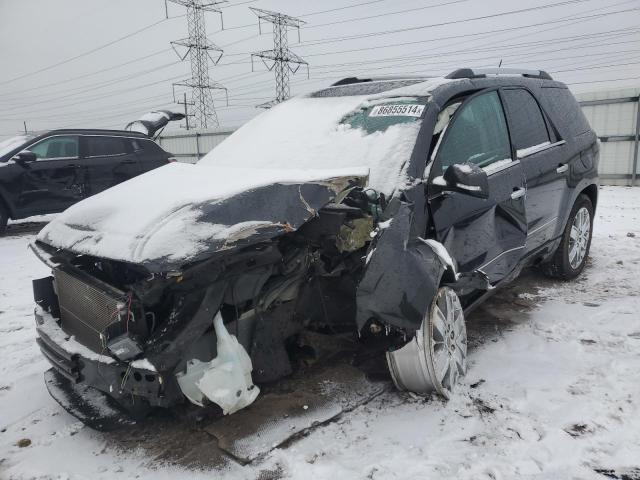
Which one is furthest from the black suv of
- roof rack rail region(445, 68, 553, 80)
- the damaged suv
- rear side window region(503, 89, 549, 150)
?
rear side window region(503, 89, 549, 150)

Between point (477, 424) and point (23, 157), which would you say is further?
point (23, 157)

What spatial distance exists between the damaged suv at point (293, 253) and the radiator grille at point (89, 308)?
1 centimetres

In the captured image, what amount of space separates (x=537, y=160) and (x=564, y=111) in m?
1.11

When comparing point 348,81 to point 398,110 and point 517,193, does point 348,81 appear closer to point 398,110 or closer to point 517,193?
point 398,110

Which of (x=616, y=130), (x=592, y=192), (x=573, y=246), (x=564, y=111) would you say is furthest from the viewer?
(x=616, y=130)

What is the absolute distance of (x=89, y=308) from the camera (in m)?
2.48

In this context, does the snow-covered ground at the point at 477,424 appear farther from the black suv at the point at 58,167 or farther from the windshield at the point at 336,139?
the black suv at the point at 58,167

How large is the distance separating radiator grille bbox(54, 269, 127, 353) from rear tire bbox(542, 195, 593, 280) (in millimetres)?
3866

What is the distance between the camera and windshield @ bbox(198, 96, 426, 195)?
2850 mm

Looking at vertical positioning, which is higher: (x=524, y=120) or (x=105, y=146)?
(x=524, y=120)

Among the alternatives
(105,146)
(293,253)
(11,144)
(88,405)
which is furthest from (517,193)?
(11,144)

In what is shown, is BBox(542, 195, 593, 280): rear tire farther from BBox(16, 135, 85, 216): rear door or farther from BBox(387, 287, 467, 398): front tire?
BBox(16, 135, 85, 216): rear door

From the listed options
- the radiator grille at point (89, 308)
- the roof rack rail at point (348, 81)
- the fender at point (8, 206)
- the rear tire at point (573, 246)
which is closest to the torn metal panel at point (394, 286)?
the radiator grille at point (89, 308)

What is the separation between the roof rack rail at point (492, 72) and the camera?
11.0 feet
